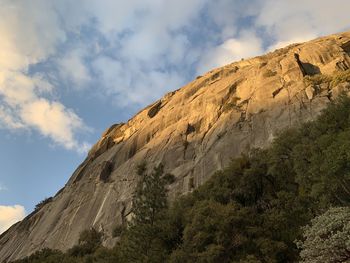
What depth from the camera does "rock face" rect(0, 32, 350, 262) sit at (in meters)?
51.5

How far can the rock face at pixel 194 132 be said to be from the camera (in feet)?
169

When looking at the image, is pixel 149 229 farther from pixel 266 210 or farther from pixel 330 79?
pixel 330 79

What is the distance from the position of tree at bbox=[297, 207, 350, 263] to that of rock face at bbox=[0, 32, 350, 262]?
26.3 meters

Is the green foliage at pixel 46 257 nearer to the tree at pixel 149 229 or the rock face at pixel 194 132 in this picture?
the rock face at pixel 194 132

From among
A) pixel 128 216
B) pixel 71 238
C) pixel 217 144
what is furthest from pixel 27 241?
pixel 217 144

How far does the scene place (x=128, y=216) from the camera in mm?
53375

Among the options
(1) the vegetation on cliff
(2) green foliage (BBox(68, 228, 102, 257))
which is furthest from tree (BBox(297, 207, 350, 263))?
(2) green foliage (BBox(68, 228, 102, 257))

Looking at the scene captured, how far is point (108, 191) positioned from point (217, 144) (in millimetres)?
18185

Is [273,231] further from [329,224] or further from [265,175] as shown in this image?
[329,224]

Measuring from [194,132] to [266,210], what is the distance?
25189mm

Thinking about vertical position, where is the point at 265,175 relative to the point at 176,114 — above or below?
below

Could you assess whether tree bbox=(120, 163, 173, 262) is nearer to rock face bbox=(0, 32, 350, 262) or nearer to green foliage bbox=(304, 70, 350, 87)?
rock face bbox=(0, 32, 350, 262)

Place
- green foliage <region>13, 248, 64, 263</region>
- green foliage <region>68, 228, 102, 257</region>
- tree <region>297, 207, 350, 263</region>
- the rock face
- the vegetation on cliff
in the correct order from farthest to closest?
green foliage <region>13, 248, 64, 263</region>
green foliage <region>68, 228, 102, 257</region>
the rock face
the vegetation on cliff
tree <region>297, 207, 350, 263</region>

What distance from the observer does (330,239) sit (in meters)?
20.2
